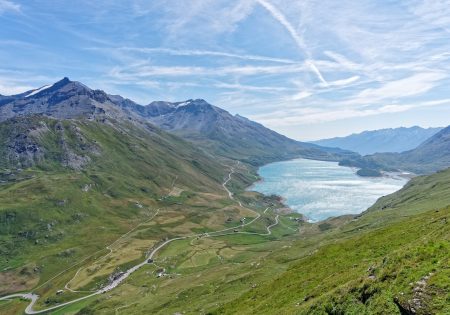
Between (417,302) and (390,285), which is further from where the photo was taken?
(390,285)

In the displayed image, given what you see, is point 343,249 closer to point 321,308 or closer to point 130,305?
point 321,308

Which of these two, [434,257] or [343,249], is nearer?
[434,257]

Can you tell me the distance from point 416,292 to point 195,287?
107003 millimetres

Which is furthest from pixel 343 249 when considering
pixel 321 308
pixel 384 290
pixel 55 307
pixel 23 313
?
pixel 23 313

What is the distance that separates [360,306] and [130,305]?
13289cm

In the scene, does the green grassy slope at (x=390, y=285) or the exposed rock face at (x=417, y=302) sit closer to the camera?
the exposed rock face at (x=417, y=302)

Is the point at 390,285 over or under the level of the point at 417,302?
under

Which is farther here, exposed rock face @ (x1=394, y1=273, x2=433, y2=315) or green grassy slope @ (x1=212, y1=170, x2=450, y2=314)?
green grassy slope @ (x1=212, y1=170, x2=450, y2=314)

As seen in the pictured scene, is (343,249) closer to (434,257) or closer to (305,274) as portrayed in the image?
(305,274)

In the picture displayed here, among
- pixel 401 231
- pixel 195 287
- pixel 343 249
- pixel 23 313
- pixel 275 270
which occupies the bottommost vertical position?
pixel 23 313

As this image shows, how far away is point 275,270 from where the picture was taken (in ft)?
362

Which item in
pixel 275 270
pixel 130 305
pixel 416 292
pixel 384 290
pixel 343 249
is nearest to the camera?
pixel 416 292

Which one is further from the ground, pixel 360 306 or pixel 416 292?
pixel 416 292

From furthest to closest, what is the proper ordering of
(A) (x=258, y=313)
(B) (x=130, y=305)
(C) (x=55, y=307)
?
(C) (x=55, y=307) < (B) (x=130, y=305) < (A) (x=258, y=313)
